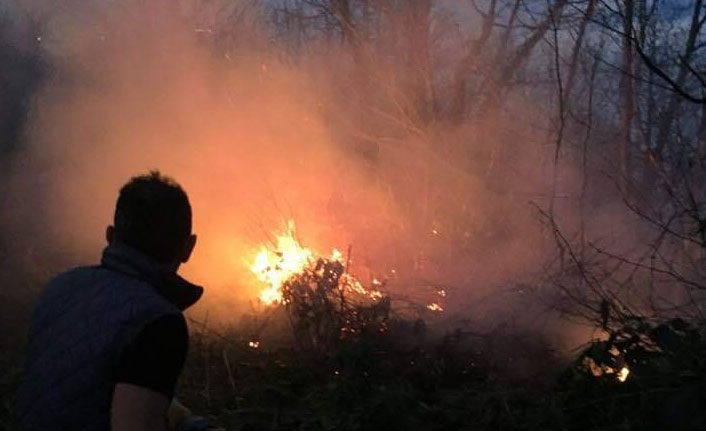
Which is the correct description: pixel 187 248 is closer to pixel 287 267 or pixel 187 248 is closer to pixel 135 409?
pixel 135 409

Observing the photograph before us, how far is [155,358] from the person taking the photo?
1628 mm

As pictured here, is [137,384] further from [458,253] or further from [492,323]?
[458,253]

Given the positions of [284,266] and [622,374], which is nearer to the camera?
[622,374]

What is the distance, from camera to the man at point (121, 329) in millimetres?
1622

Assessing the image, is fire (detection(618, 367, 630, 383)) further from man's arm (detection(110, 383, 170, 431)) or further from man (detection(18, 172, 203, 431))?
man's arm (detection(110, 383, 170, 431))

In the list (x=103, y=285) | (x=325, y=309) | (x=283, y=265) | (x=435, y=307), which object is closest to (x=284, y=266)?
(x=283, y=265)

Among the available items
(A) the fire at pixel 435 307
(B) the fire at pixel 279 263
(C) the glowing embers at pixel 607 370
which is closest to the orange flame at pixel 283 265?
(B) the fire at pixel 279 263

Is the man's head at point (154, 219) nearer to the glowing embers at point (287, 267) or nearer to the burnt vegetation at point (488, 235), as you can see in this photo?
the burnt vegetation at point (488, 235)

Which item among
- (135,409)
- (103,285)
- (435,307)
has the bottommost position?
(135,409)

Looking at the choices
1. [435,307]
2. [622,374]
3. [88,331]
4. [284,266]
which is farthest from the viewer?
[435,307]

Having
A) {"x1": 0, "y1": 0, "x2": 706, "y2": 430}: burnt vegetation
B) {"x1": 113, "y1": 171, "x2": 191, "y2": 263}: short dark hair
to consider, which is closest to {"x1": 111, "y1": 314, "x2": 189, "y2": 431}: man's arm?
{"x1": 113, "y1": 171, "x2": 191, "y2": 263}: short dark hair

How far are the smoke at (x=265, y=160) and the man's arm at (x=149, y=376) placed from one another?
5389 mm

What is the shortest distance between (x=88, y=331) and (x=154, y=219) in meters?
0.29

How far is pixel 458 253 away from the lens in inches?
305
